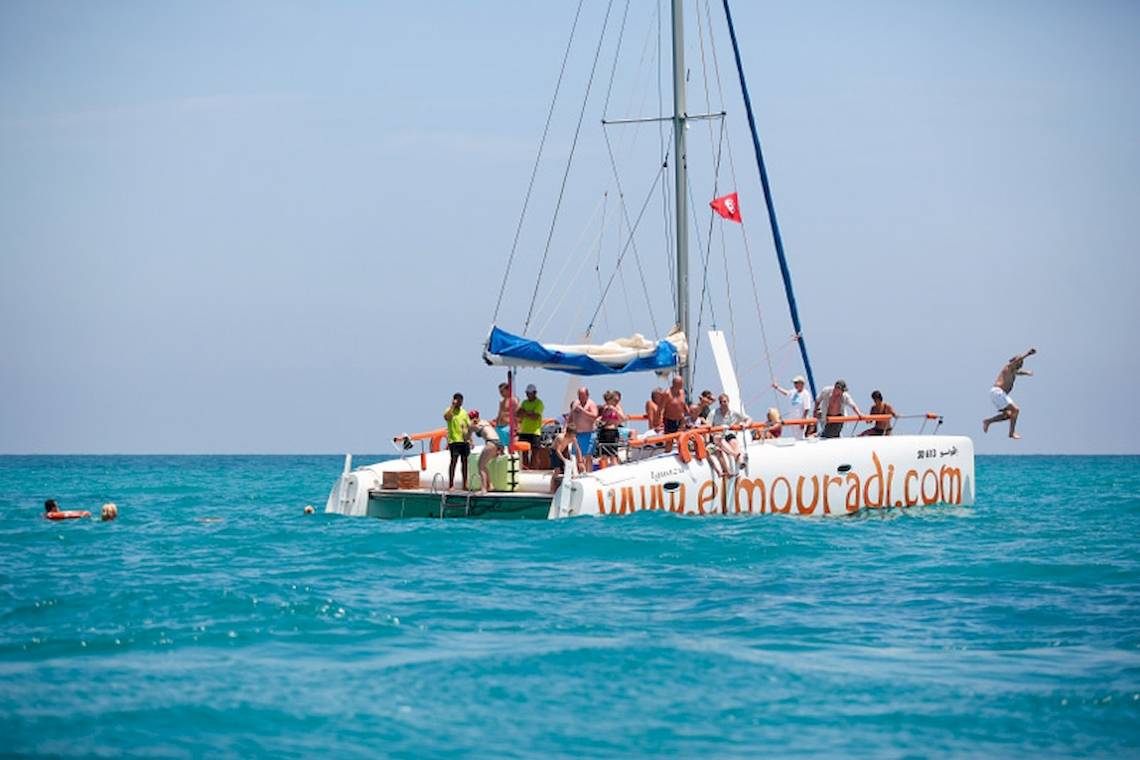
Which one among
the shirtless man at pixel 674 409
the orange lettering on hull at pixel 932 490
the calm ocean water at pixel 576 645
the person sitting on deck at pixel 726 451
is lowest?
Answer: the calm ocean water at pixel 576 645

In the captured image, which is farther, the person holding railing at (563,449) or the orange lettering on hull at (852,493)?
the orange lettering on hull at (852,493)

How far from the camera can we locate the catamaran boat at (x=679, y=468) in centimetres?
1911

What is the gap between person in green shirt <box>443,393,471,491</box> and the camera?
19734mm

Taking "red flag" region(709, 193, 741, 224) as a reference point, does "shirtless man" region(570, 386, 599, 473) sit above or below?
below

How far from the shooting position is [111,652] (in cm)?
1026

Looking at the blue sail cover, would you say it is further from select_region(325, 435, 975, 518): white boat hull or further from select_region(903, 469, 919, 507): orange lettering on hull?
select_region(903, 469, 919, 507): orange lettering on hull

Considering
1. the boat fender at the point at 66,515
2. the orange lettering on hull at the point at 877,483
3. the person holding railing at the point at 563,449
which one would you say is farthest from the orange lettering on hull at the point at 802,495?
the boat fender at the point at 66,515

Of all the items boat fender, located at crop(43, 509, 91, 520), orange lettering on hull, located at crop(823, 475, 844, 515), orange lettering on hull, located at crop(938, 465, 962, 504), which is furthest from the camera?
boat fender, located at crop(43, 509, 91, 520)

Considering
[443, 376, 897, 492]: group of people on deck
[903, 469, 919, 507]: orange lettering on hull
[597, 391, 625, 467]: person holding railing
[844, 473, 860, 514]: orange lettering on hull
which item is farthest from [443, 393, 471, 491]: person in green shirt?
[903, 469, 919, 507]: orange lettering on hull

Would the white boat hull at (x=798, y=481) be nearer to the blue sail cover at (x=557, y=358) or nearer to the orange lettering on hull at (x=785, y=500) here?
the orange lettering on hull at (x=785, y=500)

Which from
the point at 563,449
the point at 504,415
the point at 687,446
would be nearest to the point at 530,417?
the point at 504,415

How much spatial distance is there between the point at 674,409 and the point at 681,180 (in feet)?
13.0

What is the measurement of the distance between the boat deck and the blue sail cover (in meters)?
2.02

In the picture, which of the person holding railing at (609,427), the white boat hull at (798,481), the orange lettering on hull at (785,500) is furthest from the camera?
the person holding railing at (609,427)
